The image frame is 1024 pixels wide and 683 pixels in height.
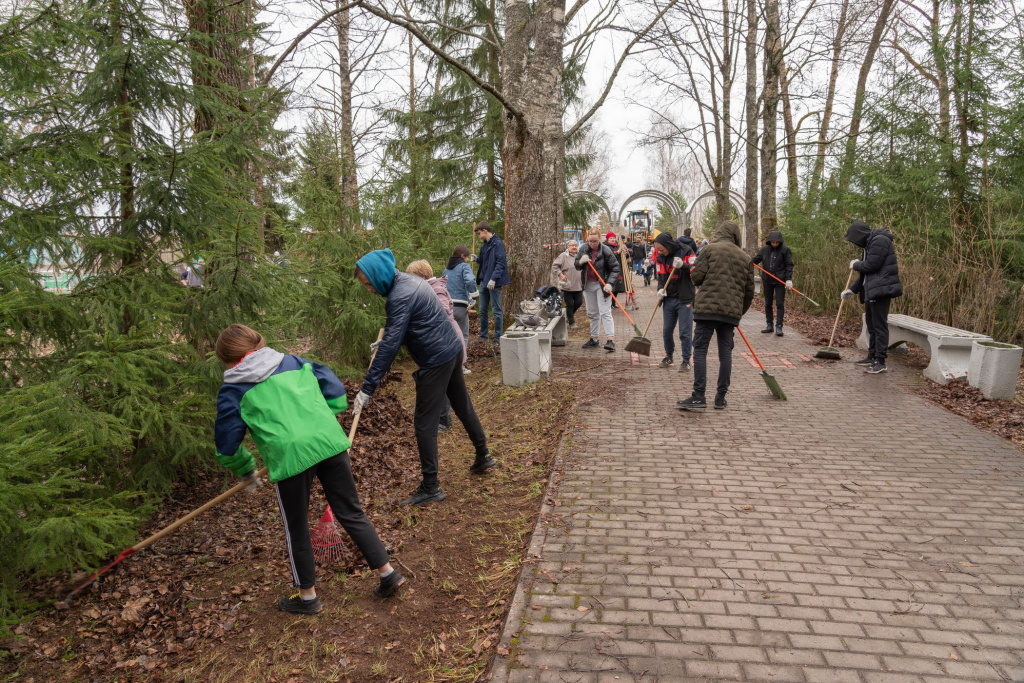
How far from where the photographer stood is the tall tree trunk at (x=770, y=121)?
1764 centimetres

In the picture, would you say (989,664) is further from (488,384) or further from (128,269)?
(488,384)

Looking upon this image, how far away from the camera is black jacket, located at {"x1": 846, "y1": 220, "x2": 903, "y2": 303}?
8477mm

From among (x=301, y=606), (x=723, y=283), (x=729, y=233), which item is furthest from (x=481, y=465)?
(x=729, y=233)

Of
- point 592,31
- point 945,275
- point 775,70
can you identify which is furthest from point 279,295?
point 775,70

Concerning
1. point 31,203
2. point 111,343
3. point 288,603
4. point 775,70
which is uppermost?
point 775,70

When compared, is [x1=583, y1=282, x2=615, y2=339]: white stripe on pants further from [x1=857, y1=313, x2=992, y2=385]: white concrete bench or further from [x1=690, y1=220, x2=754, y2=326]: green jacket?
[x1=857, y1=313, x2=992, y2=385]: white concrete bench

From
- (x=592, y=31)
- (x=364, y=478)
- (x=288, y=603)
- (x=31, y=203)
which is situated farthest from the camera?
(x=592, y=31)

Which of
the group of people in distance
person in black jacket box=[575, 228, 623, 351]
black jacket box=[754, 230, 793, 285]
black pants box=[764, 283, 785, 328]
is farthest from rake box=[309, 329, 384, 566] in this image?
black jacket box=[754, 230, 793, 285]

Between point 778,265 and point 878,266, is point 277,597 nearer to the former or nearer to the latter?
point 878,266

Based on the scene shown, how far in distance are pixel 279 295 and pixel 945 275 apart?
33.5ft

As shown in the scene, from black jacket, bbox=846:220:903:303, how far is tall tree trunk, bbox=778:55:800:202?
10.3 m

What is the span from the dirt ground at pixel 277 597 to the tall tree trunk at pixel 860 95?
1457cm

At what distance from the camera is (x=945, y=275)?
10203 mm

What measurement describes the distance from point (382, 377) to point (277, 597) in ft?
5.12
